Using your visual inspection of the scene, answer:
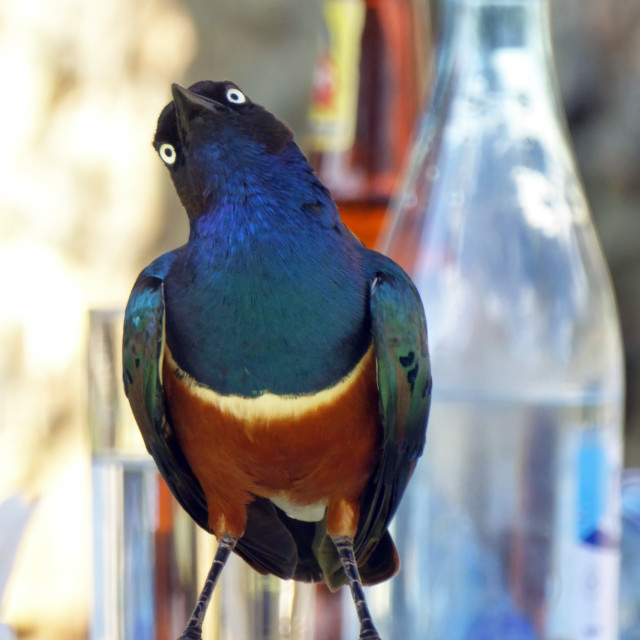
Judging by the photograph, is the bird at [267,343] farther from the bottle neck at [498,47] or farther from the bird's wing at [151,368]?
the bottle neck at [498,47]

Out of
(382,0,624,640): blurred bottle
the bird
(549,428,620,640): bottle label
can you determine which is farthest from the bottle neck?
the bird

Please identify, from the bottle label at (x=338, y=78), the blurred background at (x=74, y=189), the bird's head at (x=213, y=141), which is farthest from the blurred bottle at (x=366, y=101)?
the bird's head at (x=213, y=141)

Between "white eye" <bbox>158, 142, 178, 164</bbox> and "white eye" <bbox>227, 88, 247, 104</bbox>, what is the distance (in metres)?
0.02

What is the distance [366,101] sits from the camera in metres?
0.72

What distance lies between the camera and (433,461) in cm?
Result: 64

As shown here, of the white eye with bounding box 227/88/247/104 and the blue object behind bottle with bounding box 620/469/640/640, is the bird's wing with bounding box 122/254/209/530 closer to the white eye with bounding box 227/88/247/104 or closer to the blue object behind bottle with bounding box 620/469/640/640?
the white eye with bounding box 227/88/247/104

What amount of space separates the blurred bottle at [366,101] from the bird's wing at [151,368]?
387 millimetres

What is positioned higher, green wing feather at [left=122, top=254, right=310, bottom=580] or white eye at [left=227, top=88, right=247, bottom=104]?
white eye at [left=227, top=88, right=247, bottom=104]

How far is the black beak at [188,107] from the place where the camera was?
0.28 meters

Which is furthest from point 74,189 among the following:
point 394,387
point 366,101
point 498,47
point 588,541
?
point 394,387

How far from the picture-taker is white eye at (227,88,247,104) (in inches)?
11.7

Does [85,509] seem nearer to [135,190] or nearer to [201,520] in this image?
[135,190]

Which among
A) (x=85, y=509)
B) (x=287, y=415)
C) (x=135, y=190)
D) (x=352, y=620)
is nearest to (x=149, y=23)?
(x=135, y=190)

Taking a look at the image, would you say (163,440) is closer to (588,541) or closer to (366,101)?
(588,541)
